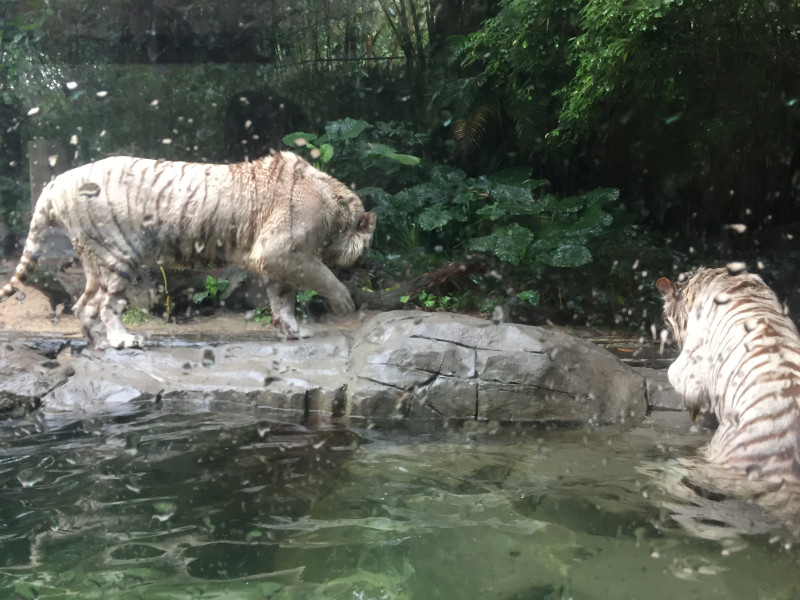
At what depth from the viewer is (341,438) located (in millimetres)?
4492

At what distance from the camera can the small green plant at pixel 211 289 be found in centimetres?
844

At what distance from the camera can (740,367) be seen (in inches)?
139

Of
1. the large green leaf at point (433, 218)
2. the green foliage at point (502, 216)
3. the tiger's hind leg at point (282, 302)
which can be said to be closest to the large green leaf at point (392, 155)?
the green foliage at point (502, 216)

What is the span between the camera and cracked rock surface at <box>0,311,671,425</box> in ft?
16.5

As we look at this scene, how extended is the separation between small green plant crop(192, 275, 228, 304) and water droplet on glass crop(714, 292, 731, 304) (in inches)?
239

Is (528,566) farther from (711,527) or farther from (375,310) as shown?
(375,310)

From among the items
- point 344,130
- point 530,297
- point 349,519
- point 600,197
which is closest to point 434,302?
point 530,297

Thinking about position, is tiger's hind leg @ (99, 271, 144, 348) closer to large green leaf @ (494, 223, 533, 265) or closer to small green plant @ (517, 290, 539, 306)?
large green leaf @ (494, 223, 533, 265)

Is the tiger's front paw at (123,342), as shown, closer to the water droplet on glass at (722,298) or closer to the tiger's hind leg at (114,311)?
the tiger's hind leg at (114,311)

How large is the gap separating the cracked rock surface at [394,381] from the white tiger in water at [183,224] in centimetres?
76

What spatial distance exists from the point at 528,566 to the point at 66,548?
1913 millimetres

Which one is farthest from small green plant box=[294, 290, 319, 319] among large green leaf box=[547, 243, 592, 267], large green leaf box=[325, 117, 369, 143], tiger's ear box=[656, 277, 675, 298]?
tiger's ear box=[656, 277, 675, 298]

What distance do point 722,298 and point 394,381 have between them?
7.55 feet

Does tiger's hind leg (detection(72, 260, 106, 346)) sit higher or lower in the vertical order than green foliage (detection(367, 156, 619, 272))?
lower
